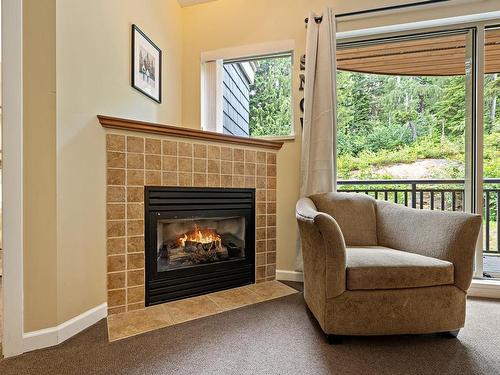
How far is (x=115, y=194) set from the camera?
184 centimetres

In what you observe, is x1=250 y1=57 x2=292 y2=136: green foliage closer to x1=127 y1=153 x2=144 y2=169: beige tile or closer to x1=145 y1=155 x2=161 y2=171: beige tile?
x1=145 y1=155 x2=161 y2=171: beige tile

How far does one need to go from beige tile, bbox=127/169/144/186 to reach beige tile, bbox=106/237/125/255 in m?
0.37

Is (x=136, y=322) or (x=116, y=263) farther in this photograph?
(x=116, y=263)

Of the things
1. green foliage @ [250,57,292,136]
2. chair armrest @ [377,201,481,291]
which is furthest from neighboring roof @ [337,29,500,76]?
chair armrest @ [377,201,481,291]

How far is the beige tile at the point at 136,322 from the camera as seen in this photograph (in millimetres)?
1618

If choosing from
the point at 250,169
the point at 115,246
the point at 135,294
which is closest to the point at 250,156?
the point at 250,169

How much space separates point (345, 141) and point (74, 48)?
89.2 inches

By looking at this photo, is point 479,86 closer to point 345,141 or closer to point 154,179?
point 345,141

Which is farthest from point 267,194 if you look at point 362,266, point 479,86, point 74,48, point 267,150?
point 479,86

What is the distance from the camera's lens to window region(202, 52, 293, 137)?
271 cm

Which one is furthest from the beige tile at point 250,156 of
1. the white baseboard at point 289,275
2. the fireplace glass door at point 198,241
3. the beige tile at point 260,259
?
the white baseboard at point 289,275

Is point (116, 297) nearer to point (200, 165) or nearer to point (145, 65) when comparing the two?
point (200, 165)

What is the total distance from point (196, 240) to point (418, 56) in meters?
2.58

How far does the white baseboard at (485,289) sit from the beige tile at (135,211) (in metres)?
2.56
